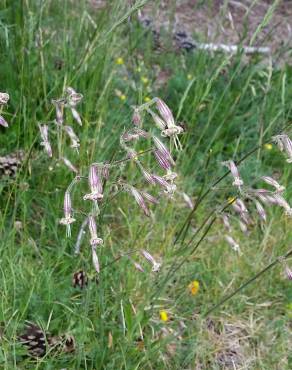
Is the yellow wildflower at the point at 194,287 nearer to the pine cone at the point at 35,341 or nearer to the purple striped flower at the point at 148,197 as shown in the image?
the pine cone at the point at 35,341

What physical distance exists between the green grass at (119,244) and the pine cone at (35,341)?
29mm

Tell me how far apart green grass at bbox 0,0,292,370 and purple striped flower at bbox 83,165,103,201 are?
11.3 inches

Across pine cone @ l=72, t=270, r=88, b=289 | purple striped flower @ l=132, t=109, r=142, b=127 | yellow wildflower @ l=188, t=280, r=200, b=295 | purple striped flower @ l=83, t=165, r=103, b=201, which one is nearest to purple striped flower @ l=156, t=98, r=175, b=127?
purple striped flower @ l=132, t=109, r=142, b=127

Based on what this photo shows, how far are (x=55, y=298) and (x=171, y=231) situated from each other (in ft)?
2.11

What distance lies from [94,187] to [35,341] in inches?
31.2

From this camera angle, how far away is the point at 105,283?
2176 millimetres

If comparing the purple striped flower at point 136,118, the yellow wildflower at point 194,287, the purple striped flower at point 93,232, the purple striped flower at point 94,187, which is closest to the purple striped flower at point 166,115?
the purple striped flower at point 136,118

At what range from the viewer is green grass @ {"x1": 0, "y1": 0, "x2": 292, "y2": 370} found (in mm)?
2023

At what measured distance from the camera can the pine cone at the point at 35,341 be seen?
6.40ft

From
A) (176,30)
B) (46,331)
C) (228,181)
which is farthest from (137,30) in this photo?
(46,331)

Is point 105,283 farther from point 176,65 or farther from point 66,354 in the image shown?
point 176,65

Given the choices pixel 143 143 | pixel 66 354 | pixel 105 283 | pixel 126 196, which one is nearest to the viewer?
pixel 66 354

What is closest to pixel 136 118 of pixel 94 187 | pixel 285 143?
pixel 94 187

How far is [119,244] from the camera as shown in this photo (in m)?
2.52
